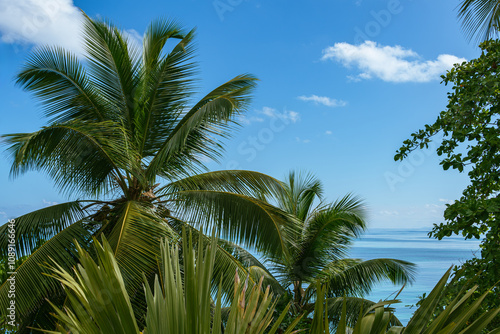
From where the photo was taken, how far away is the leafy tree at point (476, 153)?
2693mm

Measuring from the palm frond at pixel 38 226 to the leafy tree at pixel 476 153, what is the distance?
532 centimetres

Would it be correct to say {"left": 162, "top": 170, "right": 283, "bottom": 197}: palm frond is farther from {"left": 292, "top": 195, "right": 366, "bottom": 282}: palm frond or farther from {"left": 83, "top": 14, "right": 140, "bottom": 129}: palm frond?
{"left": 292, "top": 195, "right": 366, "bottom": 282}: palm frond

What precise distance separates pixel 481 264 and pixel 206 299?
95.3 inches

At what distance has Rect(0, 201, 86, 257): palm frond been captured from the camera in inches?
243

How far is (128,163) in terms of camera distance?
20.0 ft

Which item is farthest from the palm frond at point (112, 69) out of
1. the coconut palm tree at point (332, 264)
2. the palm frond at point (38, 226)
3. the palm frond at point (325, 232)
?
the palm frond at point (325, 232)

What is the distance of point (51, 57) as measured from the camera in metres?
7.09

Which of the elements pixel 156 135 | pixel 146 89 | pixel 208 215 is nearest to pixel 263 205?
pixel 208 215

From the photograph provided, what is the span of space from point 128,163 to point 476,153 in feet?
15.4

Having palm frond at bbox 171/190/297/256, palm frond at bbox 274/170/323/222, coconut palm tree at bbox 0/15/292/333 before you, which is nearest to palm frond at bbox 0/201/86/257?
coconut palm tree at bbox 0/15/292/333

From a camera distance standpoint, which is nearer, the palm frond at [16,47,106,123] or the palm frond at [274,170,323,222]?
the palm frond at [16,47,106,123]

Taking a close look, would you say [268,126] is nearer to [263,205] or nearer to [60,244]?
[263,205]

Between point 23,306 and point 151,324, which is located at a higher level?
point 151,324

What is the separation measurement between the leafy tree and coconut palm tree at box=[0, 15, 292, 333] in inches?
114
